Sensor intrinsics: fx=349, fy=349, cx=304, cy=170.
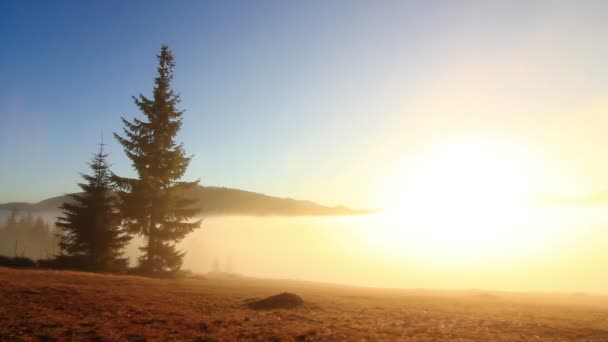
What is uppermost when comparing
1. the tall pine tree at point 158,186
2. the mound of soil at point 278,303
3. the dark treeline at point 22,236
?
the tall pine tree at point 158,186

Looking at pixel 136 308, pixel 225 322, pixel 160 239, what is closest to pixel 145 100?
pixel 160 239

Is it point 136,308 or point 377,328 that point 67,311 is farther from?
point 377,328

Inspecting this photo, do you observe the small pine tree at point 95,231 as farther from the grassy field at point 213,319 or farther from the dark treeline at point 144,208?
the grassy field at point 213,319

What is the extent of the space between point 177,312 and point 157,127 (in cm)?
2111

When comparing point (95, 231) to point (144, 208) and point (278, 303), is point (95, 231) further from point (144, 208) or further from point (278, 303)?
point (278, 303)

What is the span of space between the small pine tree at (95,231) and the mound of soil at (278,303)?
1789cm

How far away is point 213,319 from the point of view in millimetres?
12227

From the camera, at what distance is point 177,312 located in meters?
12.8

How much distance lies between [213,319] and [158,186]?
19435 millimetres

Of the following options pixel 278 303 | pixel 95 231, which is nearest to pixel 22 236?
pixel 95 231

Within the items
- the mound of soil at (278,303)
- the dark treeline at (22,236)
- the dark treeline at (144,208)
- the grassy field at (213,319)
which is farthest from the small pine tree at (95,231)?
the dark treeline at (22,236)

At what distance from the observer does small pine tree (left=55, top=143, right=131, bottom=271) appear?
28773 millimetres

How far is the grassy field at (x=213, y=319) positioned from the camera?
400 inches

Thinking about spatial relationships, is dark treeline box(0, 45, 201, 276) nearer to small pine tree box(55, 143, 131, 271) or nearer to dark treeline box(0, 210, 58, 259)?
small pine tree box(55, 143, 131, 271)
